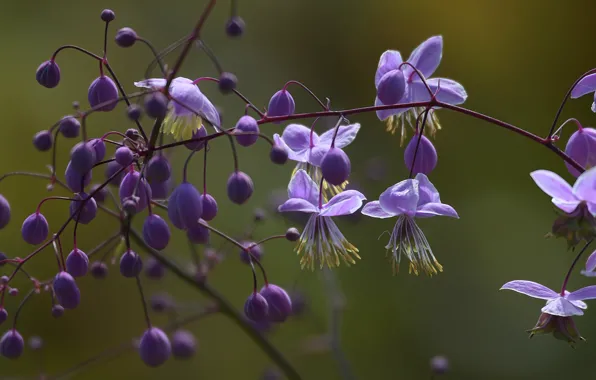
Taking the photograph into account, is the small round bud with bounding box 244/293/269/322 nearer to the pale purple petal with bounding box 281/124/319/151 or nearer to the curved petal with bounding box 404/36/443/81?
the pale purple petal with bounding box 281/124/319/151

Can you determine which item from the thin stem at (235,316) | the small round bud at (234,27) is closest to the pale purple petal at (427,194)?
the small round bud at (234,27)

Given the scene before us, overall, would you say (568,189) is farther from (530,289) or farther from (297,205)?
(297,205)

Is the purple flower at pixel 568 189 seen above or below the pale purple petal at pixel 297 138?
above

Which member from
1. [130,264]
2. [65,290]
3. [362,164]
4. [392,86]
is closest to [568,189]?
[392,86]

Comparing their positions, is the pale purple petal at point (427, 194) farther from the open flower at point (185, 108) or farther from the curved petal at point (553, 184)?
the open flower at point (185, 108)

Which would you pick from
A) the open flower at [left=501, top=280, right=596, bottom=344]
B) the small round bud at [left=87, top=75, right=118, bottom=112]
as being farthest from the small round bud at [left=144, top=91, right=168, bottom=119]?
the open flower at [left=501, top=280, right=596, bottom=344]

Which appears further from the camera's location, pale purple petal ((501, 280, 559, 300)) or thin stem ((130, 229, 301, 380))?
thin stem ((130, 229, 301, 380))

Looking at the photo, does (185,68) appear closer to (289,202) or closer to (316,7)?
(316,7)
